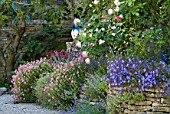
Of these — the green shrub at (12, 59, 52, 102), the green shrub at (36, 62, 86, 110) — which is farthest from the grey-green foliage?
the green shrub at (12, 59, 52, 102)

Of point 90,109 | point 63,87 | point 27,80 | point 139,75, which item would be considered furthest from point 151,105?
point 27,80

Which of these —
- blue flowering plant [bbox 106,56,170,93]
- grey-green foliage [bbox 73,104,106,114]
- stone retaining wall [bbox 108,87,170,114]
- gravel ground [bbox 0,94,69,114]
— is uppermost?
blue flowering plant [bbox 106,56,170,93]

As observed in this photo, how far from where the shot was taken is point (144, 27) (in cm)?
525

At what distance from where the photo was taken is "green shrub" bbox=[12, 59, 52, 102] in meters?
6.49

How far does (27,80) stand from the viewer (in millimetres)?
6484

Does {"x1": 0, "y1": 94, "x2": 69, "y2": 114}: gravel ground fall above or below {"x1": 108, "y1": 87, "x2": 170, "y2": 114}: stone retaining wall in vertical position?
below

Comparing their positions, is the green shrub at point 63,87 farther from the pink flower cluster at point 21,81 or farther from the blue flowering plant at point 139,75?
the blue flowering plant at point 139,75

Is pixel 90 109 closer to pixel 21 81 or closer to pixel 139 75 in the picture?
pixel 139 75

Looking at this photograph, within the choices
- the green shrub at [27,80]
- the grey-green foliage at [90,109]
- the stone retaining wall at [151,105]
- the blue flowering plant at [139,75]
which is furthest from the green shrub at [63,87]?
the stone retaining wall at [151,105]

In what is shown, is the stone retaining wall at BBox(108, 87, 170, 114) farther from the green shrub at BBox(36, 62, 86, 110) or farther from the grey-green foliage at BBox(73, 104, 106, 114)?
the green shrub at BBox(36, 62, 86, 110)

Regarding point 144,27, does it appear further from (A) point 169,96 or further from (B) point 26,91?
(B) point 26,91

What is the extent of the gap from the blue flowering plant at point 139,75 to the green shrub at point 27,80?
2719 mm

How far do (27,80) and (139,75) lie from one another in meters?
3.20

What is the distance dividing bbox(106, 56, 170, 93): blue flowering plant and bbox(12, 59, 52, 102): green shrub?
2719 mm
